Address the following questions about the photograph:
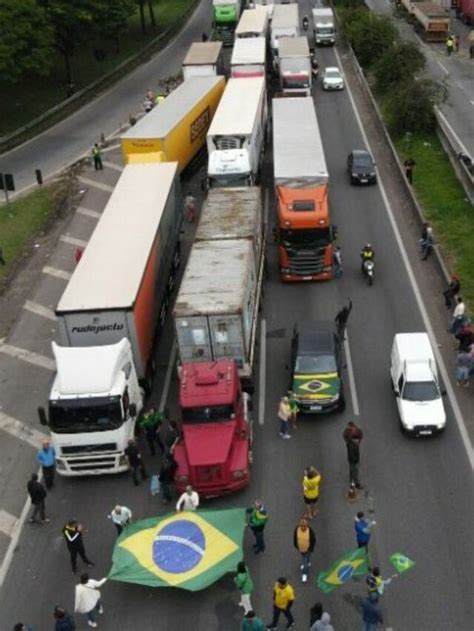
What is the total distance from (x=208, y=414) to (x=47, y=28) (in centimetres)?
4385

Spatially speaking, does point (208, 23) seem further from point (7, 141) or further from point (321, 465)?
point (321, 465)

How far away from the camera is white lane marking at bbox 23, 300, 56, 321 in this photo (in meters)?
31.0

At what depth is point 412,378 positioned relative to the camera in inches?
884

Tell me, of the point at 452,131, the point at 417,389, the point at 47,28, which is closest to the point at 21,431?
the point at 417,389

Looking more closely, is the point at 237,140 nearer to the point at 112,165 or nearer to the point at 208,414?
the point at 112,165

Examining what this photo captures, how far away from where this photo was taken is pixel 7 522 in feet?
67.4

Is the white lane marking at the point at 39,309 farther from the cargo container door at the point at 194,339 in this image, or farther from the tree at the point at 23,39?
the tree at the point at 23,39

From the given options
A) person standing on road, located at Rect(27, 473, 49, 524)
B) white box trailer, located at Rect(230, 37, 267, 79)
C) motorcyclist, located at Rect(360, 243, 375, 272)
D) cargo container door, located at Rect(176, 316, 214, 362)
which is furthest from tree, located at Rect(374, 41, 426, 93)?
person standing on road, located at Rect(27, 473, 49, 524)

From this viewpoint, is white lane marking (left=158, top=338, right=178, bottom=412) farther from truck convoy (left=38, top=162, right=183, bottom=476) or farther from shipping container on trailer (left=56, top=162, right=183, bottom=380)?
shipping container on trailer (left=56, top=162, right=183, bottom=380)

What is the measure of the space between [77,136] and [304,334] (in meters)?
33.5

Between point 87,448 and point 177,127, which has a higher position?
point 177,127

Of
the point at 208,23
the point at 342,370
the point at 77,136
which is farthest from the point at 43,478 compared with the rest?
the point at 208,23

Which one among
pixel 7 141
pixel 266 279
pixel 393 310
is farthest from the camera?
pixel 7 141

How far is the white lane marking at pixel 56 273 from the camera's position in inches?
1335
